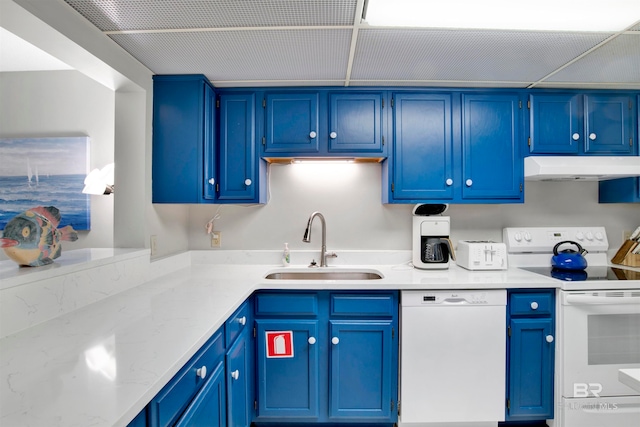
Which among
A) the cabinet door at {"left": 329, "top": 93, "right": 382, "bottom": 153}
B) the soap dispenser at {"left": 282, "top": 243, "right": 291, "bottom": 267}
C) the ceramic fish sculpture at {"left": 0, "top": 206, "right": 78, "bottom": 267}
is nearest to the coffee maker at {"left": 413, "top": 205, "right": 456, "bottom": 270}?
the cabinet door at {"left": 329, "top": 93, "right": 382, "bottom": 153}

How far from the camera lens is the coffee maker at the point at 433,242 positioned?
2184mm

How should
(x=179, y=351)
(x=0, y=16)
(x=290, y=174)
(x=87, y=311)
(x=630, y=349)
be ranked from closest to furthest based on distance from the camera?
(x=179, y=351) → (x=0, y=16) → (x=87, y=311) → (x=630, y=349) → (x=290, y=174)

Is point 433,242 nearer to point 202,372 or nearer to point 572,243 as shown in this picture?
point 572,243

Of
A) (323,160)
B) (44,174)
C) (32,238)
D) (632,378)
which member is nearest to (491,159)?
(323,160)

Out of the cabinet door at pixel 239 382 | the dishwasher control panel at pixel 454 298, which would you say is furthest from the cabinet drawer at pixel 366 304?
the cabinet door at pixel 239 382

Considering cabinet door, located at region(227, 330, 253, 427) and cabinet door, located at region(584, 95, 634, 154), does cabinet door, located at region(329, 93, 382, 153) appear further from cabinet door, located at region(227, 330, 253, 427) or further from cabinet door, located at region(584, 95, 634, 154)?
cabinet door, located at region(584, 95, 634, 154)

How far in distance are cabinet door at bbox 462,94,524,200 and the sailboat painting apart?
2.68 m

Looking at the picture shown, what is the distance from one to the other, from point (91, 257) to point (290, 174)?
1.38 metres

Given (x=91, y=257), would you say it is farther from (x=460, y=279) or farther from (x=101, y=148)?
(x=460, y=279)

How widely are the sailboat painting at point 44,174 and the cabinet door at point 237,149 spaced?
1.02m

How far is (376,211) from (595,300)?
140cm

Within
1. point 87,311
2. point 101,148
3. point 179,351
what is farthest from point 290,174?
point 179,351

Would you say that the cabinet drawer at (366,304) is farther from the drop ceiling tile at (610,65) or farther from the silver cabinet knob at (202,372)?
the drop ceiling tile at (610,65)

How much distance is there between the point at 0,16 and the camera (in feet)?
3.83
